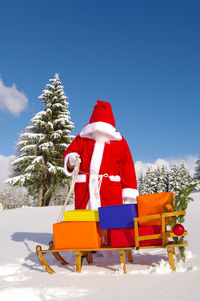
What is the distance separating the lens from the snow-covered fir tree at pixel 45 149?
55.0ft

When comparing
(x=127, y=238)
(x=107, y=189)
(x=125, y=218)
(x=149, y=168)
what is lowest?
(x=127, y=238)

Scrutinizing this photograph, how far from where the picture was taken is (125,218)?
2.89m

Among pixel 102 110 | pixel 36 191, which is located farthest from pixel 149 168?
pixel 102 110

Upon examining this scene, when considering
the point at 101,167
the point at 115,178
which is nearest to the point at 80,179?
the point at 101,167

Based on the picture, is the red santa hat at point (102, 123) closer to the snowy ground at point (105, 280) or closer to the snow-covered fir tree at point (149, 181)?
the snowy ground at point (105, 280)

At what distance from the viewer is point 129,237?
2891 mm

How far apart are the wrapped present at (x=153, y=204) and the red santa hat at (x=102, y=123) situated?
142cm

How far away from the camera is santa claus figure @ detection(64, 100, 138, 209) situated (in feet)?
12.6

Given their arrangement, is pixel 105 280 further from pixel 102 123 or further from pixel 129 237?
pixel 102 123

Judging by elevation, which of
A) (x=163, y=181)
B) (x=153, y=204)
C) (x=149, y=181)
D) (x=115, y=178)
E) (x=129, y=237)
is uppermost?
(x=149, y=181)

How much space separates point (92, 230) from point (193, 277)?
3.55ft

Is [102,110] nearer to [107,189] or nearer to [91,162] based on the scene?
[91,162]

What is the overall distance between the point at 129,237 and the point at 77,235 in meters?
0.56

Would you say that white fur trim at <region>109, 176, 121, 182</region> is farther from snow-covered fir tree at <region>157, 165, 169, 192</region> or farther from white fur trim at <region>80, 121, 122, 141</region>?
snow-covered fir tree at <region>157, 165, 169, 192</region>
